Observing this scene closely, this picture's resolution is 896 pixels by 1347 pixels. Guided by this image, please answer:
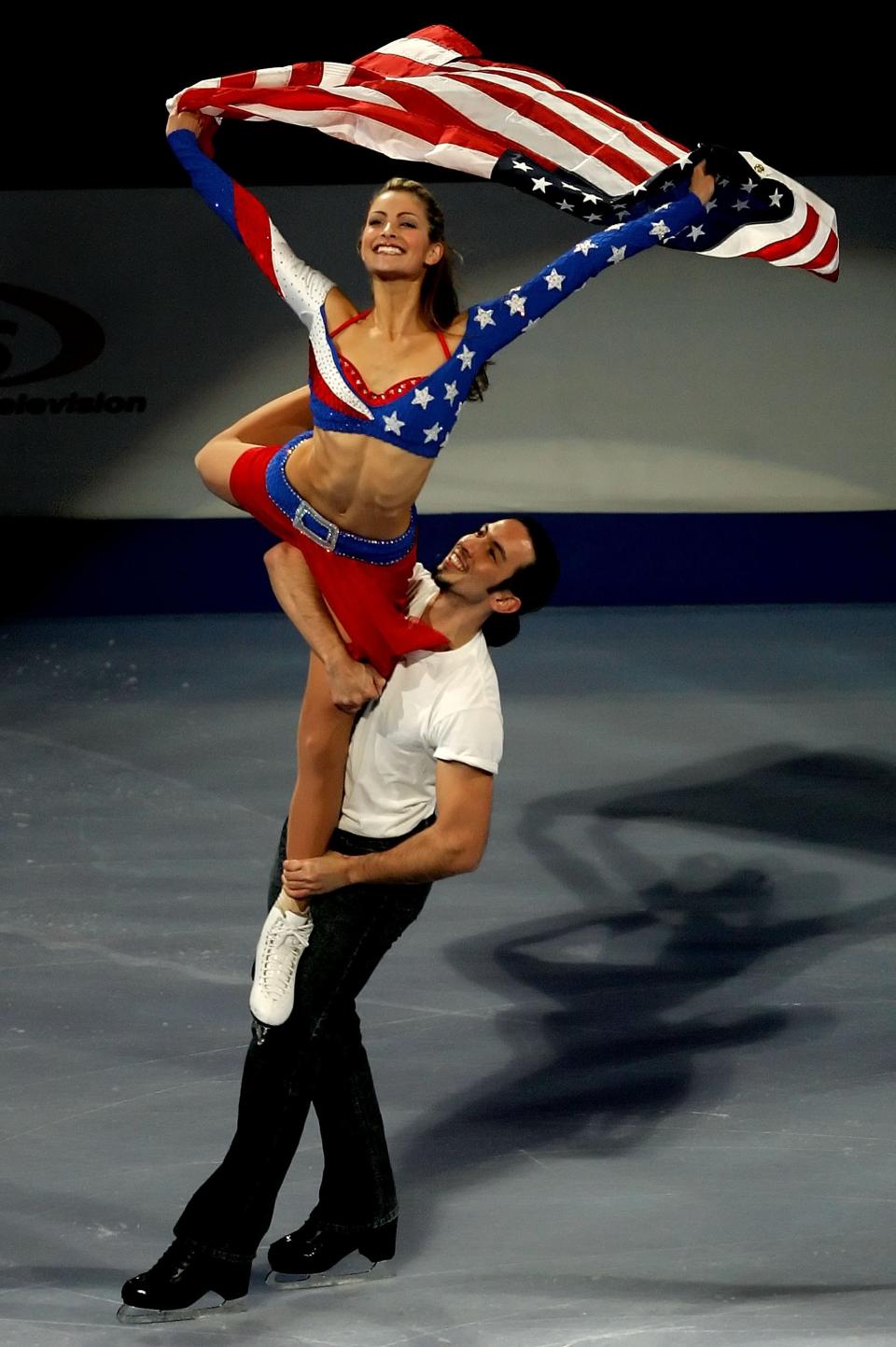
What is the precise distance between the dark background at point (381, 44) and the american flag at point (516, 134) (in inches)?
186

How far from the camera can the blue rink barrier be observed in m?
9.66

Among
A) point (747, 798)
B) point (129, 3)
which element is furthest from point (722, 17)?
point (747, 798)

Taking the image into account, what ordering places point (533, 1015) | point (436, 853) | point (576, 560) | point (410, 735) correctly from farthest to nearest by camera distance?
point (576, 560)
point (533, 1015)
point (410, 735)
point (436, 853)

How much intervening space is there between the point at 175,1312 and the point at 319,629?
1.36 meters

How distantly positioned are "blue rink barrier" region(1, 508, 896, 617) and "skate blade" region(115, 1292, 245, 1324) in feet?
20.7

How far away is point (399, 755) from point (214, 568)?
6281 mm

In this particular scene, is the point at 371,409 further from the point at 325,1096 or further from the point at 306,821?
the point at 325,1096

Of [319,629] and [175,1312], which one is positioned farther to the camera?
[319,629]

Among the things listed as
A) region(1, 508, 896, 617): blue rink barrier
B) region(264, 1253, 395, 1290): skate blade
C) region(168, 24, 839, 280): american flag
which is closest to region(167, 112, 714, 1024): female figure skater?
region(168, 24, 839, 280): american flag

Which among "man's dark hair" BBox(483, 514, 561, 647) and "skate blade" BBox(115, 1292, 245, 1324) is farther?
"man's dark hair" BBox(483, 514, 561, 647)

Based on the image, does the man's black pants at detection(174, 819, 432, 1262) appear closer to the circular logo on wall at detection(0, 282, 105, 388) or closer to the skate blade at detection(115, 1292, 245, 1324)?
the skate blade at detection(115, 1292, 245, 1324)

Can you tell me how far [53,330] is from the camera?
9.54 metres

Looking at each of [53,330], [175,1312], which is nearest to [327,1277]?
[175,1312]

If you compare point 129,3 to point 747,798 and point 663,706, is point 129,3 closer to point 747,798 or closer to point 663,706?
point 663,706
